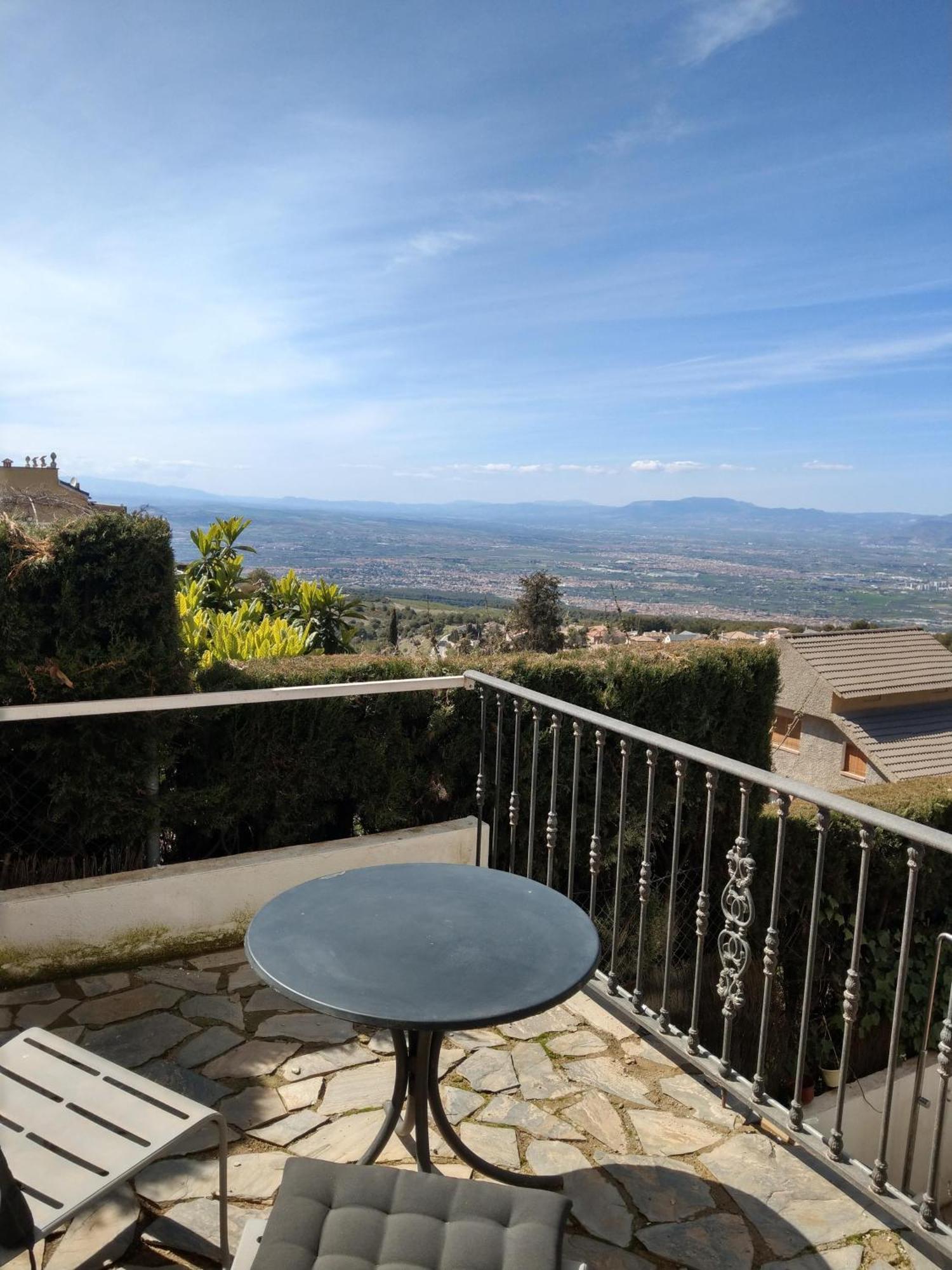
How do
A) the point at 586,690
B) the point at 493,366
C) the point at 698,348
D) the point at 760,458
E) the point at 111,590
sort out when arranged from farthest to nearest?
the point at 760,458, the point at 698,348, the point at 493,366, the point at 586,690, the point at 111,590

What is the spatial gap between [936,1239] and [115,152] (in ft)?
19.2

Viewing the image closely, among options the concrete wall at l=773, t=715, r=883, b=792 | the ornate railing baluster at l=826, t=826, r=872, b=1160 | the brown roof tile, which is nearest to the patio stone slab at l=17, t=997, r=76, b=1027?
the ornate railing baluster at l=826, t=826, r=872, b=1160

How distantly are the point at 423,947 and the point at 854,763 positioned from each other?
21.4 m

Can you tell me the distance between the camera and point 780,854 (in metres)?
2.26

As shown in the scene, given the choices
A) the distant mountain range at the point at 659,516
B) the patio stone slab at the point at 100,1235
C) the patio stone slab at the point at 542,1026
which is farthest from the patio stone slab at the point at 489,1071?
the distant mountain range at the point at 659,516

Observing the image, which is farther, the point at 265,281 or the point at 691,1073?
the point at 265,281

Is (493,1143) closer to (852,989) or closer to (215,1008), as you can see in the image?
(852,989)

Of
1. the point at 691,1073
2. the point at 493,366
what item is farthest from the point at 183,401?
the point at 493,366

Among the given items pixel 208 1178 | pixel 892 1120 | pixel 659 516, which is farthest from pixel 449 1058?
pixel 659 516

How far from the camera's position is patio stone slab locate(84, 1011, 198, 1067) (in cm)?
268

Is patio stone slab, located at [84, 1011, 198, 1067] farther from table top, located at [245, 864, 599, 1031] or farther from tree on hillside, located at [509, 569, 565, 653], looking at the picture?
tree on hillside, located at [509, 569, 565, 653]

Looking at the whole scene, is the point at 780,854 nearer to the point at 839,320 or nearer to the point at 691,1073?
the point at 691,1073

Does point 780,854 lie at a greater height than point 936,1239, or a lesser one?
greater

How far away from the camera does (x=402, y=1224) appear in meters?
1.47
